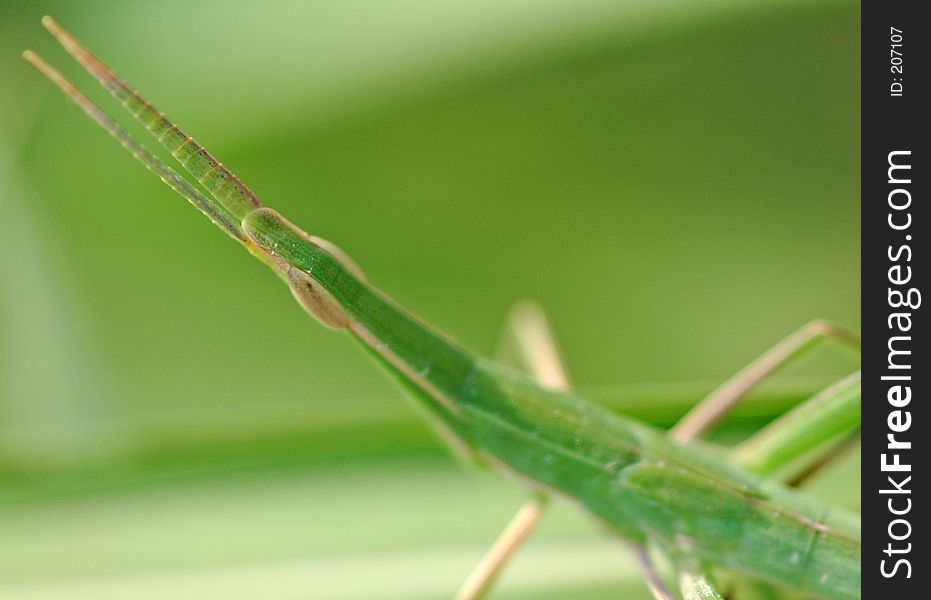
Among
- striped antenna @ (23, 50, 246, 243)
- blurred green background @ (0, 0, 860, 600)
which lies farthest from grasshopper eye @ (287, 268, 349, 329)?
blurred green background @ (0, 0, 860, 600)

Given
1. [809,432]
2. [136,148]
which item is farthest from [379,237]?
[809,432]

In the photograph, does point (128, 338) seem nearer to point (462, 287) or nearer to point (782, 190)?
point (462, 287)

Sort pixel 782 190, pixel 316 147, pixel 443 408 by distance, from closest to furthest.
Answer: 1. pixel 443 408
2. pixel 782 190
3. pixel 316 147

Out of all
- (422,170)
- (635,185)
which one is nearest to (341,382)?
(422,170)

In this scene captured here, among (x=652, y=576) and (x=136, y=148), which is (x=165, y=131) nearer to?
(x=136, y=148)

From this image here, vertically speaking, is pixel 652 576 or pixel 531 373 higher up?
pixel 531 373
